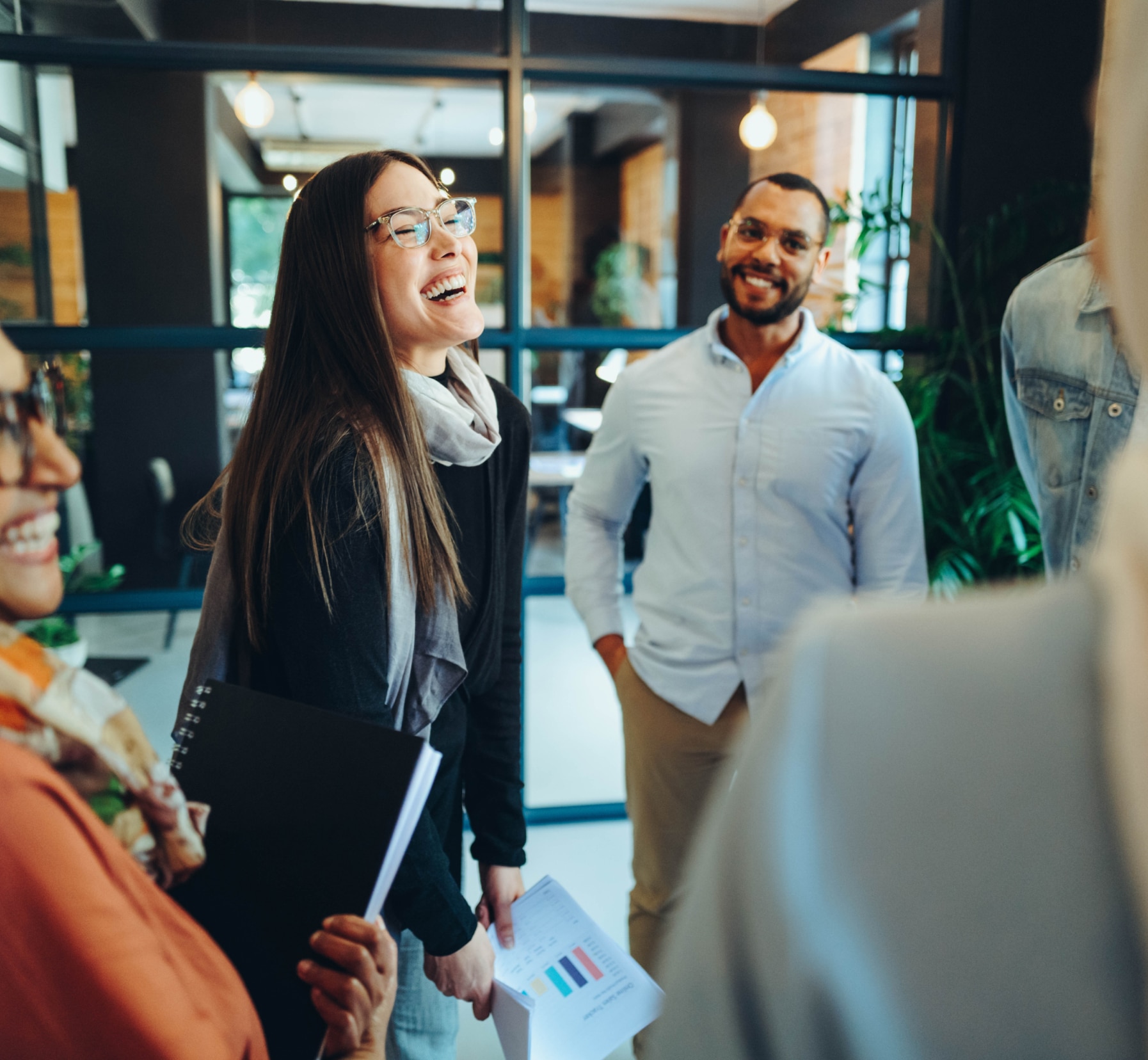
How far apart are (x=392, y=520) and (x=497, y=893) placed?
0.60 metres

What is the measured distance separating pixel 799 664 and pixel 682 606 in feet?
5.33

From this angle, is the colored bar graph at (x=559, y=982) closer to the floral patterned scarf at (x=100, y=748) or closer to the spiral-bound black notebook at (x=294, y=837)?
the spiral-bound black notebook at (x=294, y=837)

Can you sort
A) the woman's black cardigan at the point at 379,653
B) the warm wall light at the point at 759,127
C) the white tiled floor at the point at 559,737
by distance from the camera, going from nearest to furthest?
the woman's black cardigan at the point at 379,653
the white tiled floor at the point at 559,737
the warm wall light at the point at 759,127

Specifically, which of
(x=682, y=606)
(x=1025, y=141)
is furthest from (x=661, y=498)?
(x=1025, y=141)

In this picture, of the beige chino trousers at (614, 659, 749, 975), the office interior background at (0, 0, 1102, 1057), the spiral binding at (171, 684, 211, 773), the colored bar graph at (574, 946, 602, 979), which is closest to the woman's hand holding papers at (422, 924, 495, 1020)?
the colored bar graph at (574, 946, 602, 979)

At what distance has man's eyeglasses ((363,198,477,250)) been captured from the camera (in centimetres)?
111

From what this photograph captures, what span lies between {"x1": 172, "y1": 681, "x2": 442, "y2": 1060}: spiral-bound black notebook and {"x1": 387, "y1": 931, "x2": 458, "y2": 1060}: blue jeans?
492 mm

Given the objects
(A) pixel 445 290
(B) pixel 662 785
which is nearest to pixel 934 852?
(A) pixel 445 290

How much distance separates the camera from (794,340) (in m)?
2.00

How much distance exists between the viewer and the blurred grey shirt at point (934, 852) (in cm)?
26

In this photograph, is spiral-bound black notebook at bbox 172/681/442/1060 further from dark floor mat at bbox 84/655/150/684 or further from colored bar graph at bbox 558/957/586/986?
dark floor mat at bbox 84/655/150/684

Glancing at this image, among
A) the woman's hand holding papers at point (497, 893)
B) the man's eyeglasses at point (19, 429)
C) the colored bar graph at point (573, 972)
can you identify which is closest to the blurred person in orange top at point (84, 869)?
the man's eyeglasses at point (19, 429)

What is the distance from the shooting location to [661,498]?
1956mm

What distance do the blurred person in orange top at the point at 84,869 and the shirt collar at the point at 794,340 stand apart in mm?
1514
